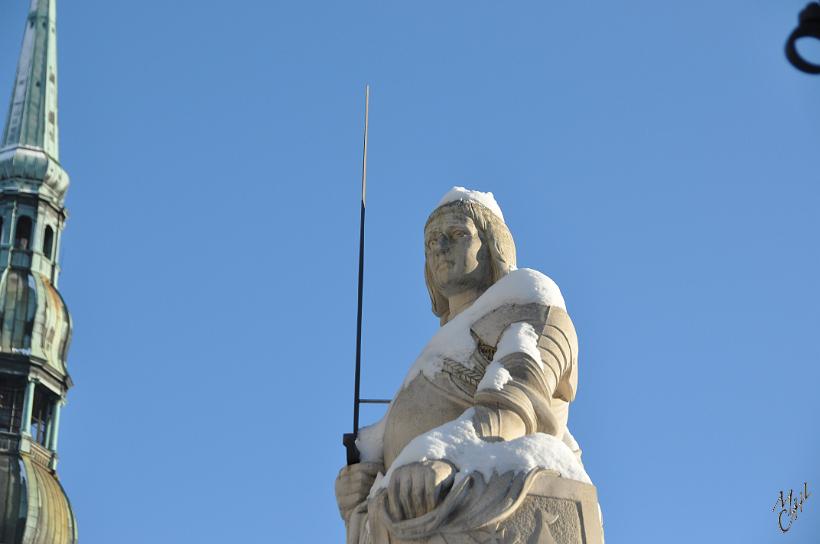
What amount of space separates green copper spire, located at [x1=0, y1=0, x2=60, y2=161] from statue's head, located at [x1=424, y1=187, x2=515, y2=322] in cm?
8539

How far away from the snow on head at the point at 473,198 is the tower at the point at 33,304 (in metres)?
73.9

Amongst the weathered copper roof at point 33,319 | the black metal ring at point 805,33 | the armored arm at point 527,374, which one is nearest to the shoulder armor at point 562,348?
the armored arm at point 527,374

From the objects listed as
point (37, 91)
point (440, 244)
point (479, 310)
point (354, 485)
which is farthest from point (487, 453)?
point (37, 91)

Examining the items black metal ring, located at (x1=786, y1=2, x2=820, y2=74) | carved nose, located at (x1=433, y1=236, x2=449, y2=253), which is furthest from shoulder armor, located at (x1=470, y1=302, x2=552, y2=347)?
black metal ring, located at (x1=786, y1=2, x2=820, y2=74)

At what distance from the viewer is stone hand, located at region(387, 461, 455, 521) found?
38.8 feet

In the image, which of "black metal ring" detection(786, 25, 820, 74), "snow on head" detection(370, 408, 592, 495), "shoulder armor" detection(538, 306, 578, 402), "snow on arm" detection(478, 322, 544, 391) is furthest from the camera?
"shoulder armor" detection(538, 306, 578, 402)

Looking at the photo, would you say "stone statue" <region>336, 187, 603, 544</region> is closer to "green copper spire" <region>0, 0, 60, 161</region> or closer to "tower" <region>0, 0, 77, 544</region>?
"tower" <region>0, 0, 77, 544</region>

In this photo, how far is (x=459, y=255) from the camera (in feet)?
46.0

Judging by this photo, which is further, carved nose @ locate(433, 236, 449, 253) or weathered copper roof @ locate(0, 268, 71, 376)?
weathered copper roof @ locate(0, 268, 71, 376)

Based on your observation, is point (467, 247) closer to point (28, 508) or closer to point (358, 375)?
point (358, 375)

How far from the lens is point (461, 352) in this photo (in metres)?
13.4

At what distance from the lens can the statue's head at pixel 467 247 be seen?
14016mm

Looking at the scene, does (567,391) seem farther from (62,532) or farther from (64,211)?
(64,211)

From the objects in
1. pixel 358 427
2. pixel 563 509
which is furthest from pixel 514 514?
pixel 358 427
